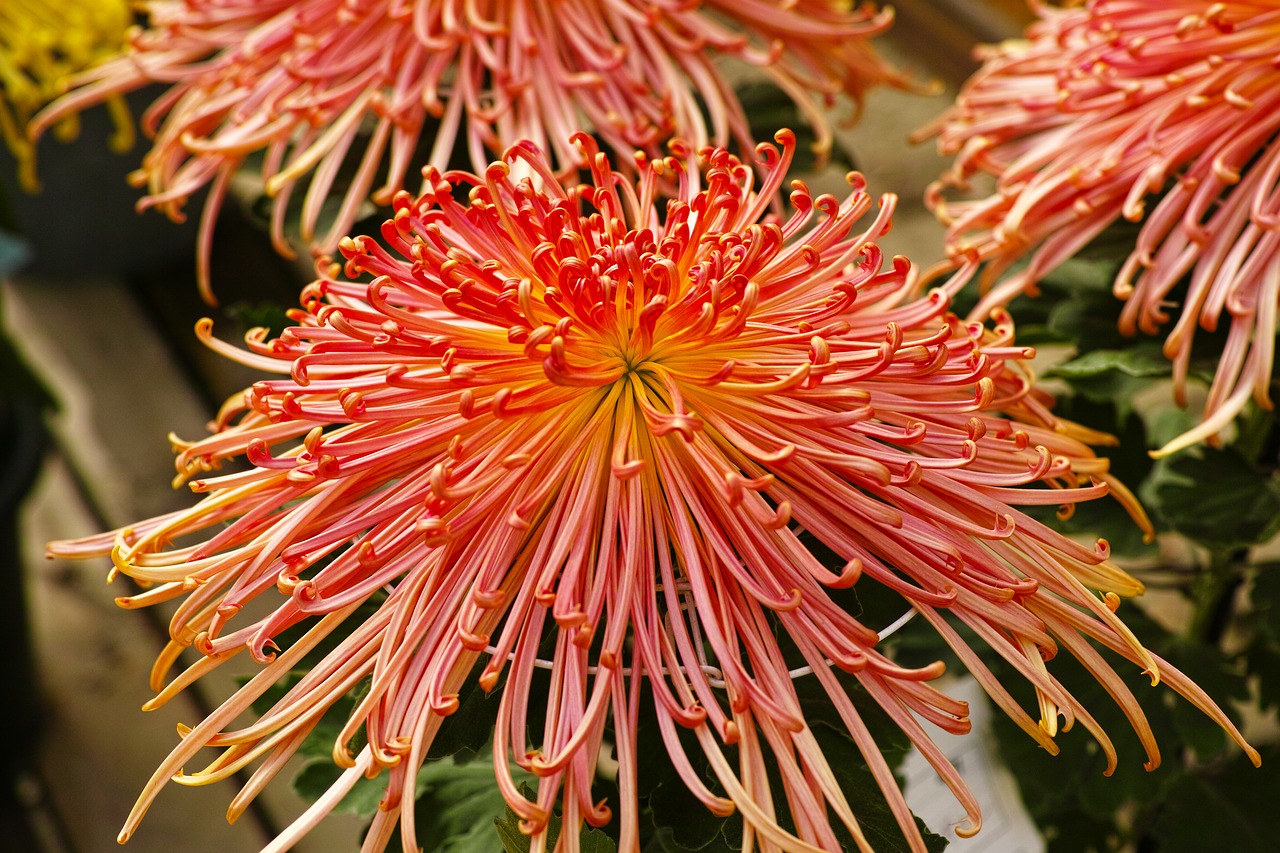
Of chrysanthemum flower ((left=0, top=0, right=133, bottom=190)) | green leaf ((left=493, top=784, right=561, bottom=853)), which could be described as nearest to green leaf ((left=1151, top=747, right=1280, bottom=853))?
green leaf ((left=493, top=784, right=561, bottom=853))

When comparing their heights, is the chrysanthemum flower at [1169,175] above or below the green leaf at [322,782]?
above

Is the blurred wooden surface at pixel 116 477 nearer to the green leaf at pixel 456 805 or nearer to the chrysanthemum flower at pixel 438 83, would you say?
the green leaf at pixel 456 805

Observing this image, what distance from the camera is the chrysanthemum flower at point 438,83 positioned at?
613mm

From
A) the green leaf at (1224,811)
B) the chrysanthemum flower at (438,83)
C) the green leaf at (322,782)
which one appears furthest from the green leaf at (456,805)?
the green leaf at (1224,811)

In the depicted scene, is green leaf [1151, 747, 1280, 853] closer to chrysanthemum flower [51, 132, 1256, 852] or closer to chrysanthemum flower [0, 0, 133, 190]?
chrysanthemum flower [51, 132, 1256, 852]

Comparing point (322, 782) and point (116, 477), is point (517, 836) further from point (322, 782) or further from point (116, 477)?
point (116, 477)

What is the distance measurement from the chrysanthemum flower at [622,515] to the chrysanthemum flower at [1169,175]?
16 centimetres

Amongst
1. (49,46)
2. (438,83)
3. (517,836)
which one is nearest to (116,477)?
(49,46)

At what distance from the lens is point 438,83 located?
2.14 ft

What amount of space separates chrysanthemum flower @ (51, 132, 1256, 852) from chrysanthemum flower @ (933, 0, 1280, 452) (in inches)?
6.1

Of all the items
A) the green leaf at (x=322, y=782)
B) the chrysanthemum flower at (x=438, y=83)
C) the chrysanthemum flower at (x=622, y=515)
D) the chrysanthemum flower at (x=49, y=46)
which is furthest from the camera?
the chrysanthemum flower at (x=49, y=46)

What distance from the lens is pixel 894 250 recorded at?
1.36 metres

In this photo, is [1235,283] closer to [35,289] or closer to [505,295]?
[505,295]

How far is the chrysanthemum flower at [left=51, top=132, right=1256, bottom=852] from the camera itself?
1.27 feet
